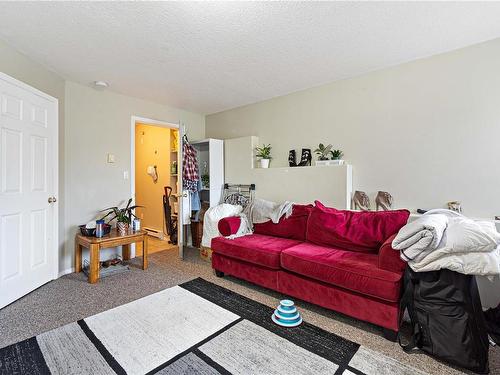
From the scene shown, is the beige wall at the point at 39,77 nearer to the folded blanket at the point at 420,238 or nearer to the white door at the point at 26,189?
the white door at the point at 26,189

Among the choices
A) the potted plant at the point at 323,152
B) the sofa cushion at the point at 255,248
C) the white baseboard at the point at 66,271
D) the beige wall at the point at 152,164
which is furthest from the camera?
the beige wall at the point at 152,164

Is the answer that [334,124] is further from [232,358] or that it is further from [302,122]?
[232,358]

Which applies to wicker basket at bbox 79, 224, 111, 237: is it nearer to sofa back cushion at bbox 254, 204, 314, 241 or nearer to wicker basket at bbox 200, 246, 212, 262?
wicker basket at bbox 200, 246, 212, 262

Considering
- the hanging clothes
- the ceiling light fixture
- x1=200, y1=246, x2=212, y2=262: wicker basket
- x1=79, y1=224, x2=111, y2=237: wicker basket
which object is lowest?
x1=200, y1=246, x2=212, y2=262: wicker basket

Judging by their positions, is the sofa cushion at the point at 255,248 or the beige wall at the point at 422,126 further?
the sofa cushion at the point at 255,248

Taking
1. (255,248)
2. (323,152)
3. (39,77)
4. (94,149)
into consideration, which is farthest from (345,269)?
(39,77)

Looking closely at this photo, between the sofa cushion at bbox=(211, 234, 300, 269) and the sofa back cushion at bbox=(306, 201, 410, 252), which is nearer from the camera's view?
the sofa back cushion at bbox=(306, 201, 410, 252)

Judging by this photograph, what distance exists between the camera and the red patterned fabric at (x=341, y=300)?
1.87m

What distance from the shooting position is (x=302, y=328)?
6.57ft

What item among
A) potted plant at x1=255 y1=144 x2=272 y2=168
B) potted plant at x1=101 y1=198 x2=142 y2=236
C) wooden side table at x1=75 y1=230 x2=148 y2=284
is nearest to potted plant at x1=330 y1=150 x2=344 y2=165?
potted plant at x1=255 y1=144 x2=272 y2=168

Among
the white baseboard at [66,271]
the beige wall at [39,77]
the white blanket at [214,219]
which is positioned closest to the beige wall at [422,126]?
the white blanket at [214,219]

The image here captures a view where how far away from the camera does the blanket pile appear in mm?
1521

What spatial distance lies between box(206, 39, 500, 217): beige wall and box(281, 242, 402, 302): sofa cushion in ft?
3.10

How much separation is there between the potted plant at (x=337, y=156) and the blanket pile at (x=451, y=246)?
1352mm
